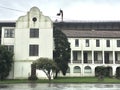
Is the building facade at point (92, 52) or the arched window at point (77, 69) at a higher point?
the building facade at point (92, 52)

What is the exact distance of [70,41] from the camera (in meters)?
77.1

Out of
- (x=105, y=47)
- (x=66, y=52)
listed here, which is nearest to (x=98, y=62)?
(x=105, y=47)

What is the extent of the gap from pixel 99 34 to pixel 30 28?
873 inches

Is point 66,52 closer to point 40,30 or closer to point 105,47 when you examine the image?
point 40,30

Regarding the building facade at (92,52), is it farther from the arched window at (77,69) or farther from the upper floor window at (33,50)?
the upper floor window at (33,50)

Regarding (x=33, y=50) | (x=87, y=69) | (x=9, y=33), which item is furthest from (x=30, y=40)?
(x=87, y=69)

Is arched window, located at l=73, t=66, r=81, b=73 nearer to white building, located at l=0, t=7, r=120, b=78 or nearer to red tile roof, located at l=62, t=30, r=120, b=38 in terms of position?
white building, located at l=0, t=7, r=120, b=78

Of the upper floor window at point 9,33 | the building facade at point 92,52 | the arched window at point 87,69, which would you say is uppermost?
the upper floor window at point 9,33

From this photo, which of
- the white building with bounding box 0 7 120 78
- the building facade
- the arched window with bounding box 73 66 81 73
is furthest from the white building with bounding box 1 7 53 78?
the arched window with bounding box 73 66 81 73

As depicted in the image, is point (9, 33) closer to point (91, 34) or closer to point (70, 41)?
point (70, 41)

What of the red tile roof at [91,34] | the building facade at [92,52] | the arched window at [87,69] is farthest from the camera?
the red tile roof at [91,34]

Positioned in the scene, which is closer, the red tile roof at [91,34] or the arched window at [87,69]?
the arched window at [87,69]

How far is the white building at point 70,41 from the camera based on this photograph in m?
60.5

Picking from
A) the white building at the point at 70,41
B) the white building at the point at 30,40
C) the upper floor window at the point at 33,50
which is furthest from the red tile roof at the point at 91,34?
the upper floor window at the point at 33,50
